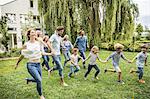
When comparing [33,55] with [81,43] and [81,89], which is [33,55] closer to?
[81,89]

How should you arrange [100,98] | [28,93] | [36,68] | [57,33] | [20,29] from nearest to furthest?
[36,68] → [100,98] → [28,93] → [57,33] → [20,29]

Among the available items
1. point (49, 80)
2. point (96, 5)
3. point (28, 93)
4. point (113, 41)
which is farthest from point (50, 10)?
point (28, 93)

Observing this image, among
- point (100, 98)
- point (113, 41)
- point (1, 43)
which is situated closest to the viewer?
point (100, 98)

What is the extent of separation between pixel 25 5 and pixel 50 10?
54.6 feet

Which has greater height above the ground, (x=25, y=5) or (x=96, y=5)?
(x=25, y=5)

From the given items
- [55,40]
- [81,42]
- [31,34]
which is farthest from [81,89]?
[81,42]

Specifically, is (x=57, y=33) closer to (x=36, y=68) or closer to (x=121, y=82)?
(x=36, y=68)

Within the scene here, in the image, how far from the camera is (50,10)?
1789 cm

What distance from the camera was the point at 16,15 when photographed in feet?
107

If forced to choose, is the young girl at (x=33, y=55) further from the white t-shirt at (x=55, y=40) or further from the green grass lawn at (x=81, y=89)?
the white t-shirt at (x=55, y=40)

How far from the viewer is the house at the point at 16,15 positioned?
3152cm

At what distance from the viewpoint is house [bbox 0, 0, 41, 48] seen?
31.5 metres

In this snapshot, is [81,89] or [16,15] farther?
[16,15]

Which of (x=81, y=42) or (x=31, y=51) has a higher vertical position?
(x=81, y=42)
